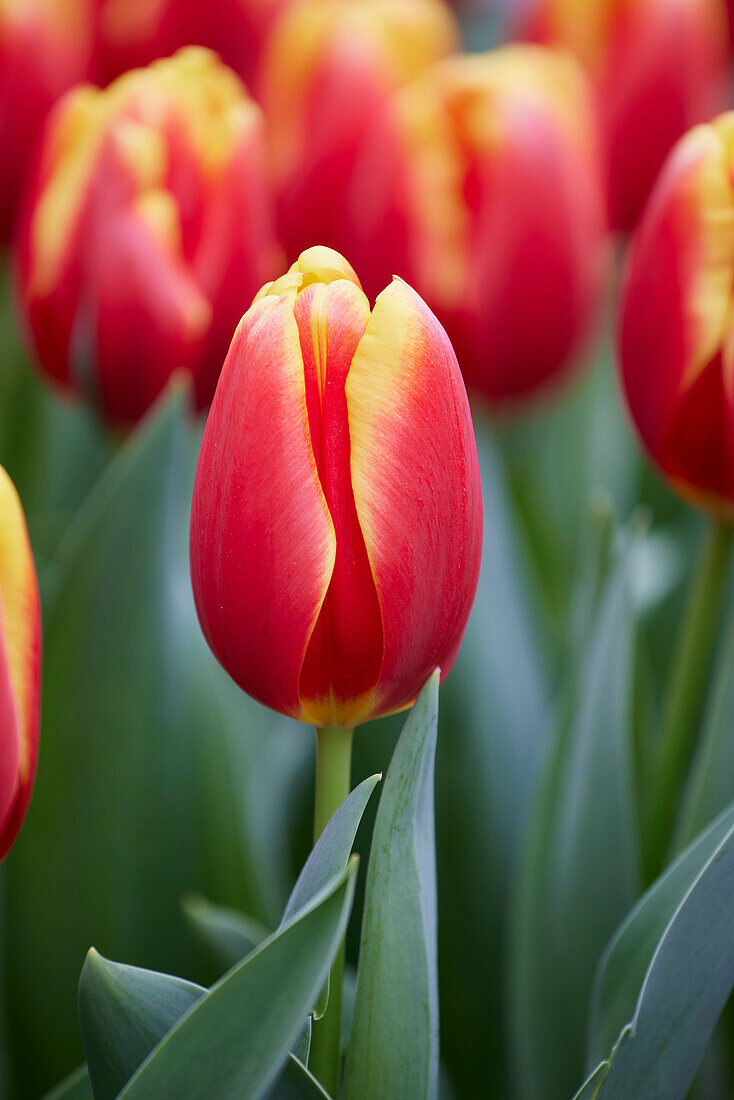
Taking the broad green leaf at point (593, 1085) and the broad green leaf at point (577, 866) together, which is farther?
the broad green leaf at point (577, 866)

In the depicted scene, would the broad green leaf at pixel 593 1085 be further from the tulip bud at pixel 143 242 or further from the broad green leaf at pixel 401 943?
the tulip bud at pixel 143 242

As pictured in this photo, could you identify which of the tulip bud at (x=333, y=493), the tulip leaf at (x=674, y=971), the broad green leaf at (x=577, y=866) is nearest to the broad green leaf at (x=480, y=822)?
the broad green leaf at (x=577, y=866)

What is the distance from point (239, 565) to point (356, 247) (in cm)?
35

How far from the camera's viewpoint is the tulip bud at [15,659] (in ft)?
1.00

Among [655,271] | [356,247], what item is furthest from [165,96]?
[655,271]

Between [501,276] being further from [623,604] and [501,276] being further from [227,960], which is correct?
[227,960]

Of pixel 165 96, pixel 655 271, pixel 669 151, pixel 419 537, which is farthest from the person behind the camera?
pixel 669 151

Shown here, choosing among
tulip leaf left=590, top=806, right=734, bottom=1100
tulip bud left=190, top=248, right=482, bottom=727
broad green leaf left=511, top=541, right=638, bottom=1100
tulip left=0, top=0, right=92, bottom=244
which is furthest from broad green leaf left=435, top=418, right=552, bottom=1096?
tulip left=0, top=0, right=92, bottom=244

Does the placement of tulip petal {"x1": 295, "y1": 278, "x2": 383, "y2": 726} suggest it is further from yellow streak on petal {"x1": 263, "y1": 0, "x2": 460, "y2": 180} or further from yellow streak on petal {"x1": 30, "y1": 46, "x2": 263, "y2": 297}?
yellow streak on petal {"x1": 263, "y1": 0, "x2": 460, "y2": 180}

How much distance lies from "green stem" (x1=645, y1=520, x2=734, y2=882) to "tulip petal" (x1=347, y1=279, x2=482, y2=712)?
0.64 ft

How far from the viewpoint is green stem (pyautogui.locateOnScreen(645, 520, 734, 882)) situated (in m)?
0.48

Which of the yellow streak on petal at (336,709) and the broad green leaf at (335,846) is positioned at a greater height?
the yellow streak on petal at (336,709)

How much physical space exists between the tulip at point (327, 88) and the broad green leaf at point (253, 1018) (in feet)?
1.38

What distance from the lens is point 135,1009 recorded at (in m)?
0.34
